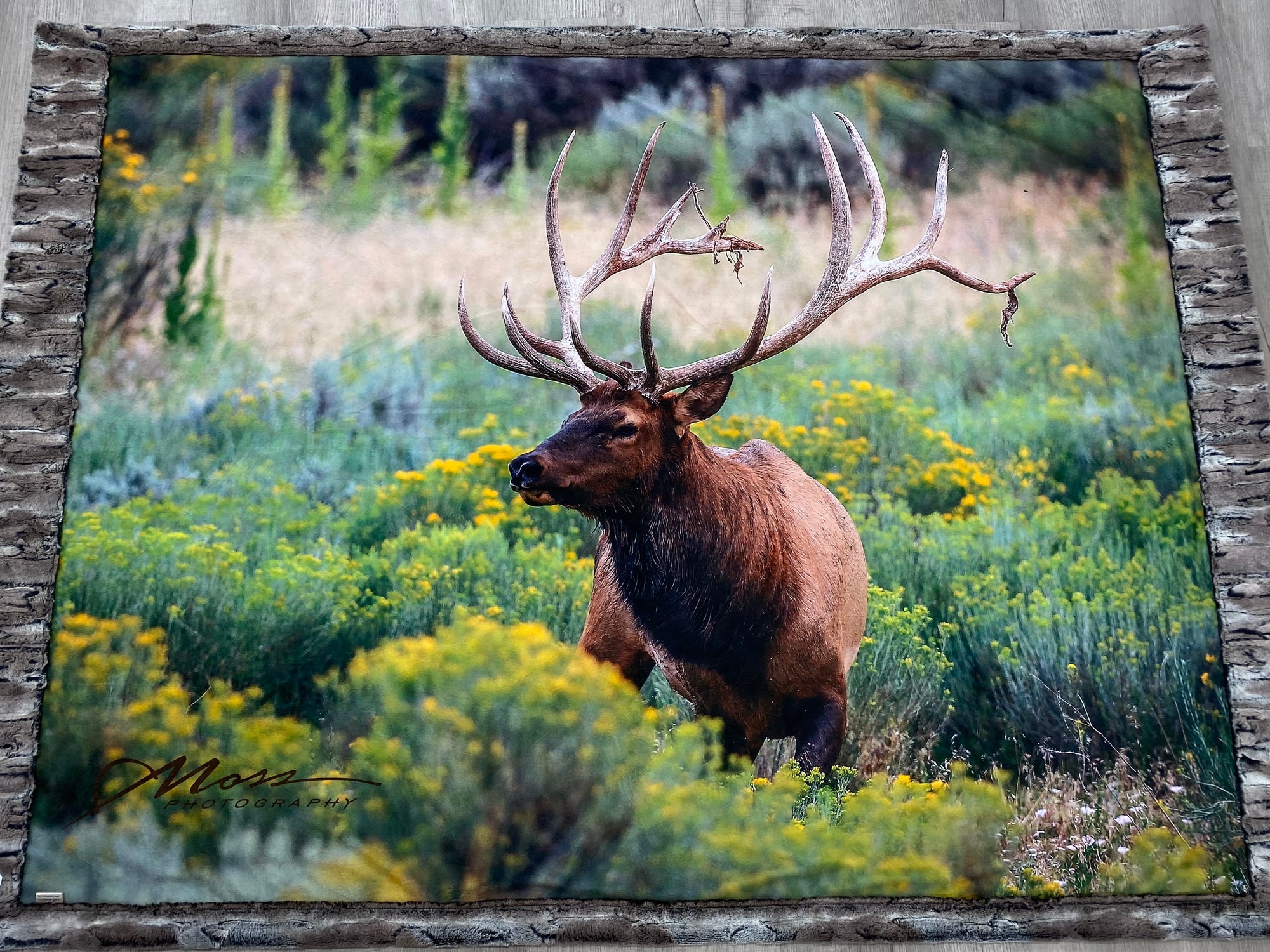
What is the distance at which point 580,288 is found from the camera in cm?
298

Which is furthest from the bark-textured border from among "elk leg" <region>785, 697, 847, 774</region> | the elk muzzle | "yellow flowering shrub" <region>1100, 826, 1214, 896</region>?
the elk muzzle

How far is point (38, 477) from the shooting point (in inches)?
114

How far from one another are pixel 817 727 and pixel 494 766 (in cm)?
87

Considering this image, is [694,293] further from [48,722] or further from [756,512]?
[48,722]

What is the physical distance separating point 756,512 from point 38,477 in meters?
2.10

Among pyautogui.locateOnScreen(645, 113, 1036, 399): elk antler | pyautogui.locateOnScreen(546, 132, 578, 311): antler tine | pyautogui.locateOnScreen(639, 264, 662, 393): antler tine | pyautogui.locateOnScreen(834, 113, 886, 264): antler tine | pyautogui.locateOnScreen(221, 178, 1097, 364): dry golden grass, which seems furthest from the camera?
pyautogui.locateOnScreen(221, 178, 1097, 364): dry golden grass

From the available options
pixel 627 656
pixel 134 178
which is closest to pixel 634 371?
pixel 627 656

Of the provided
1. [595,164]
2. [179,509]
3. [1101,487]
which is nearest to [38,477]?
[179,509]

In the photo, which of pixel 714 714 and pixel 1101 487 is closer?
pixel 714 714

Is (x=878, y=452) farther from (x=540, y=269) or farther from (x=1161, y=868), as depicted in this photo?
(x=1161, y=868)

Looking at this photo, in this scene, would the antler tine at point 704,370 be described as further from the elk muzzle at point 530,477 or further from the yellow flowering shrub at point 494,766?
the yellow flowering shrub at point 494,766

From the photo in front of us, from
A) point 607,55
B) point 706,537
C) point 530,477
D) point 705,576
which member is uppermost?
point 607,55

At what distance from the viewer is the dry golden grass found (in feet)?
10.4

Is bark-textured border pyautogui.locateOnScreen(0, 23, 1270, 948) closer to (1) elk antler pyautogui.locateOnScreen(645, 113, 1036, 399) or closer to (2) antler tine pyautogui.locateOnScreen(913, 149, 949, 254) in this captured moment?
(2) antler tine pyautogui.locateOnScreen(913, 149, 949, 254)
